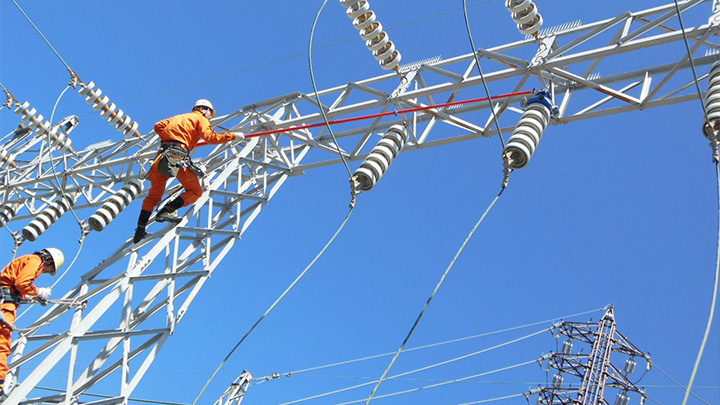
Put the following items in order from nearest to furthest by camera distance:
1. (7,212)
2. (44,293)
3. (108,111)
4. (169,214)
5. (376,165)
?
1. (44,293)
2. (376,165)
3. (169,214)
4. (108,111)
5. (7,212)

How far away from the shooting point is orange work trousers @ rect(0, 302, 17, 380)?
21.1 ft

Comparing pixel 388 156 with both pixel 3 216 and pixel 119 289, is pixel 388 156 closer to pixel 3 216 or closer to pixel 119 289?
pixel 119 289

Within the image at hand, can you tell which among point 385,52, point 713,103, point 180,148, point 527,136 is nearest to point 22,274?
point 180,148

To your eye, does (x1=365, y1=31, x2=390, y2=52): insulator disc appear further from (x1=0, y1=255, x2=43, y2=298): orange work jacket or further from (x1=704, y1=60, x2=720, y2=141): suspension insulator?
(x1=0, y1=255, x2=43, y2=298): orange work jacket

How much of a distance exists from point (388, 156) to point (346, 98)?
1508 mm

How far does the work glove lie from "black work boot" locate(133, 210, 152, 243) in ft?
3.78

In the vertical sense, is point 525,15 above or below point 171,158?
above

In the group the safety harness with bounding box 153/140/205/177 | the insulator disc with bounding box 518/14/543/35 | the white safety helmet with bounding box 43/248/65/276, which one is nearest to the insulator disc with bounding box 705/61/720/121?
the insulator disc with bounding box 518/14/543/35

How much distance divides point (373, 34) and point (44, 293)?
433cm

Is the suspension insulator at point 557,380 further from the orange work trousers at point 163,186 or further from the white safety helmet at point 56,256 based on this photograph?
the white safety helmet at point 56,256

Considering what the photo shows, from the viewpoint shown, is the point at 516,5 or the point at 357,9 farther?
the point at 357,9

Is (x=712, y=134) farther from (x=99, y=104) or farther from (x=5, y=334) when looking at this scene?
(x=99, y=104)

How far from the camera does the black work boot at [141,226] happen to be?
7.87 m

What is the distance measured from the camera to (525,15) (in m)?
7.29
